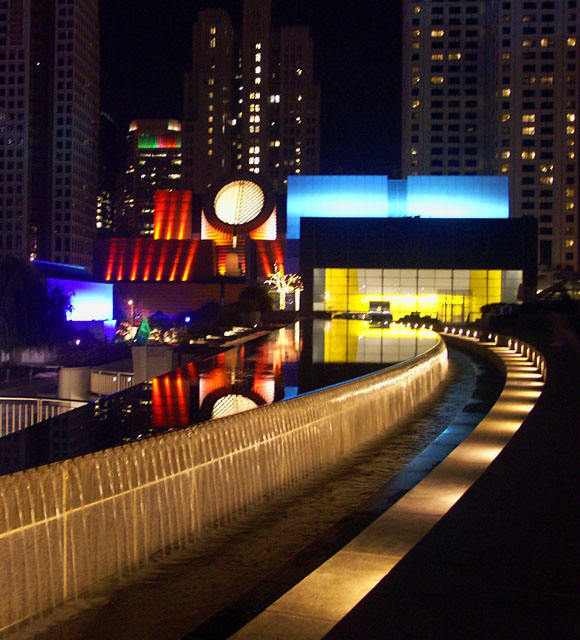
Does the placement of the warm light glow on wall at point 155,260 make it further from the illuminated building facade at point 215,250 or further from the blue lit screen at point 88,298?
the blue lit screen at point 88,298

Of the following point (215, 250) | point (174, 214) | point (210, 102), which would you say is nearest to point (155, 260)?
point (215, 250)

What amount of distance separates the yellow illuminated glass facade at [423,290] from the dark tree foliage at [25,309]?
25.6 m

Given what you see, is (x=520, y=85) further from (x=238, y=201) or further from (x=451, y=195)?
(x=238, y=201)

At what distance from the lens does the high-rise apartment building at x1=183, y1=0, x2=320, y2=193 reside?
184375 mm

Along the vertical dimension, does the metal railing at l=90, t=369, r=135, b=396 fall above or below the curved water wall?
below

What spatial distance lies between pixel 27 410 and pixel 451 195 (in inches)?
2348

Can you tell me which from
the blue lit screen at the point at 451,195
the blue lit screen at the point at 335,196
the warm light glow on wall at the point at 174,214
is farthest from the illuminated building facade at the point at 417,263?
the warm light glow on wall at the point at 174,214

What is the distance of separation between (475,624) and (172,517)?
3388mm

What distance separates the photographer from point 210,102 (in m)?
186

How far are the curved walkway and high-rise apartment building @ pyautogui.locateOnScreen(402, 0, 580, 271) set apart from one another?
113330 mm

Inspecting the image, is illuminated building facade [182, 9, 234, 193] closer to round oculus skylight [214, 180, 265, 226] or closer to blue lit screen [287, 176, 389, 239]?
round oculus skylight [214, 180, 265, 226]

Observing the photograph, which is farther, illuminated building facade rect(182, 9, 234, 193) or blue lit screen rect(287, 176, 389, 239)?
illuminated building facade rect(182, 9, 234, 193)

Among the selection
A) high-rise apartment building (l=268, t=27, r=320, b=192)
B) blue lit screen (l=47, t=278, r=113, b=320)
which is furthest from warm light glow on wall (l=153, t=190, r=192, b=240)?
high-rise apartment building (l=268, t=27, r=320, b=192)

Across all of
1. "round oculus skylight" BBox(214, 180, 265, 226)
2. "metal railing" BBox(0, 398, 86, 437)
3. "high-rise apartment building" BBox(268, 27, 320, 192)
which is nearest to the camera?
"metal railing" BBox(0, 398, 86, 437)
